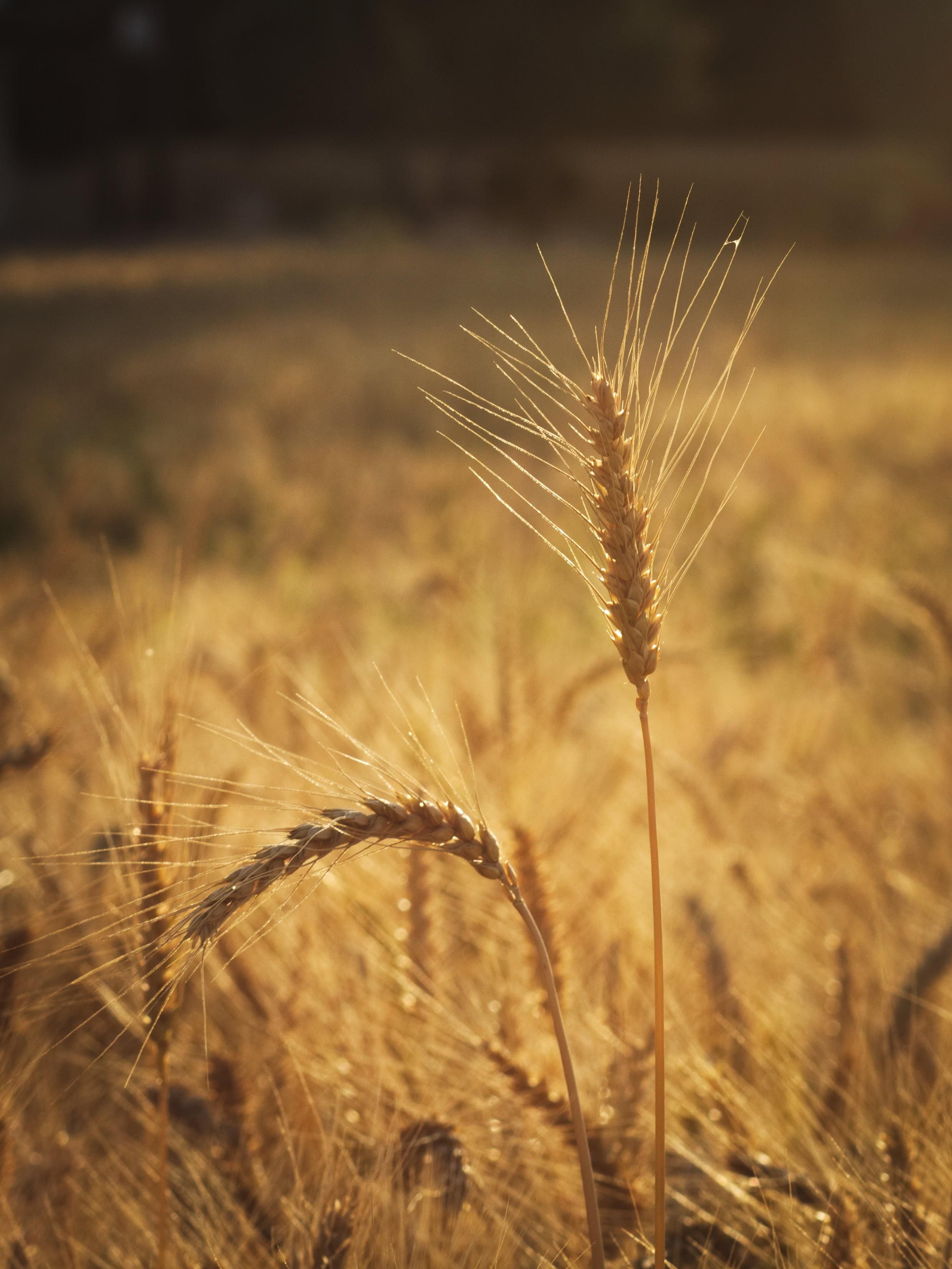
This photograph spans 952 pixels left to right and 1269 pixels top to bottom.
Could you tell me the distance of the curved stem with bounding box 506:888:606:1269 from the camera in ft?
1.75

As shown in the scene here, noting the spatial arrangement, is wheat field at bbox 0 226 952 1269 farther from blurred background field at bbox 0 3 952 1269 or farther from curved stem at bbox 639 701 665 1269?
curved stem at bbox 639 701 665 1269

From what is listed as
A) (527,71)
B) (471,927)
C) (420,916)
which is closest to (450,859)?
(471,927)

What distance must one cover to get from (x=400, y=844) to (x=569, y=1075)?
169 millimetres

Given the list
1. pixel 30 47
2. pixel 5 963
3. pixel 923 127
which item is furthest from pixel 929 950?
pixel 923 127

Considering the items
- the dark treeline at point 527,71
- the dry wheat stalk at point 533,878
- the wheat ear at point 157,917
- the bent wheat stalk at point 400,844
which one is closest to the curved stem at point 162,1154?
the wheat ear at point 157,917

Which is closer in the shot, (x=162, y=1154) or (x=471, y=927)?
(x=162, y=1154)

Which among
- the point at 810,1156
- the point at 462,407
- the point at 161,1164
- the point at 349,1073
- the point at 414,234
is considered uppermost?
the point at 414,234

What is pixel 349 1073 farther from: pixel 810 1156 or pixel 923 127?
pixel 923 127

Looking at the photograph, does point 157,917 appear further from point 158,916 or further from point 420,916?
point 420,916

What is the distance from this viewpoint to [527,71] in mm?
24312

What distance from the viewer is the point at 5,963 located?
0.91 meters

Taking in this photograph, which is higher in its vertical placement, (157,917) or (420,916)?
(157,917)

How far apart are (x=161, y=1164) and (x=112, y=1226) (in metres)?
0.28

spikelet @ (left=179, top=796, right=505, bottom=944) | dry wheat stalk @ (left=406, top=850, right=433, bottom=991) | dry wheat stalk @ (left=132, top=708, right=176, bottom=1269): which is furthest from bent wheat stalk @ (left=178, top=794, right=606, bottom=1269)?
dry wheat stalk @ (left=406, top=850, right=433, bottom=991)
